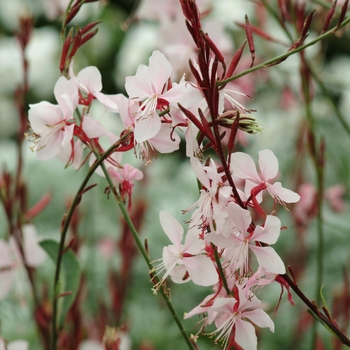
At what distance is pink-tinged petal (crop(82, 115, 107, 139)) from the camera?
328mm

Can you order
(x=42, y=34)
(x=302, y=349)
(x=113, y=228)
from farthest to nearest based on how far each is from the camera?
(x=42, y=34) < (x=113, y=228) < (x=302, y=349)

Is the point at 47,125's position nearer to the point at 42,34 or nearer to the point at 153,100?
the point at 153,100

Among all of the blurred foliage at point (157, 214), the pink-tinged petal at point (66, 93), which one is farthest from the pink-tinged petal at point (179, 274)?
the blurred foliage at point (157, 214)

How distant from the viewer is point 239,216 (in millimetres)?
275

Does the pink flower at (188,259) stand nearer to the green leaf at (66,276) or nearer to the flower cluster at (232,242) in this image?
the flower cluster at (232,242)

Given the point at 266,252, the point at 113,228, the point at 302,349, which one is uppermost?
the point at 266,252

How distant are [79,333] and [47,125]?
27 cm

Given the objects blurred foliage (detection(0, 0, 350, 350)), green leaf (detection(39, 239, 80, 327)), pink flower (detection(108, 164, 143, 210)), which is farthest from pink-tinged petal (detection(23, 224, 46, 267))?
pink flower (detection(108, 164, 143, 210))

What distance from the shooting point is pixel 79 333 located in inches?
21.1

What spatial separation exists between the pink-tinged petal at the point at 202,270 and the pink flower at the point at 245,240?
0.04 ft

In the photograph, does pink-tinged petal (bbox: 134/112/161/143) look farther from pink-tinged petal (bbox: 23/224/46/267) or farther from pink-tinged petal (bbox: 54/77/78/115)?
pink-tinged petal (bbox: 23/224/46/267)

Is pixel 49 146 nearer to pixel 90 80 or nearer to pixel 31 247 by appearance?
pixel 90 80

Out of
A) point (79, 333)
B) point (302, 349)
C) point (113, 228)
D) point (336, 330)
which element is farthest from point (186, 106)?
point (113, 228)

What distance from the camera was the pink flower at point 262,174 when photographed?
0.29m
